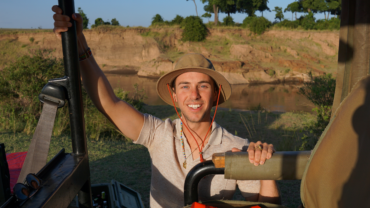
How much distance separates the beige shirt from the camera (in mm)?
1651

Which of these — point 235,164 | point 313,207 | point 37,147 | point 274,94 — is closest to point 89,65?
point 37,147

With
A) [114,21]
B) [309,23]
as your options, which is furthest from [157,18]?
[309,23]

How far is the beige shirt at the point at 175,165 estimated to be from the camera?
65.0 inches

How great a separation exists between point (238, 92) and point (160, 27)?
56.4ft

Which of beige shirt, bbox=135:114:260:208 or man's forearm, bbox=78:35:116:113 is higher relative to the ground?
man's forearm, bbox=78:35:116:113

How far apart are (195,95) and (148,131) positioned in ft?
1.20

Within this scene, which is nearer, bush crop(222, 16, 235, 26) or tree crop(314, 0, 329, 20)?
bush crop(222, 16, 235, 26)

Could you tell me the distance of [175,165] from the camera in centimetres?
170

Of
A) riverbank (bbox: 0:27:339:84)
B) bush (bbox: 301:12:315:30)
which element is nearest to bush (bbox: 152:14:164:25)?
riverbank (bbox: 0:27:339:84)

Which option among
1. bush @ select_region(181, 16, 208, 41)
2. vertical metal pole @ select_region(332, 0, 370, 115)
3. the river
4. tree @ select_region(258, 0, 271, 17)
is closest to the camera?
vertical metal pole @ select_region(332, 0, 370, 115)

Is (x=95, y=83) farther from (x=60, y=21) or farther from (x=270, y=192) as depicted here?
(x=270, y=192)

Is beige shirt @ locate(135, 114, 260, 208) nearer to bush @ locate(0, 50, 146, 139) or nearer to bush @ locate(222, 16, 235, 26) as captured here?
bush @ locate(0, 50, 146, 139)

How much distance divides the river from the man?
10937 millimetres

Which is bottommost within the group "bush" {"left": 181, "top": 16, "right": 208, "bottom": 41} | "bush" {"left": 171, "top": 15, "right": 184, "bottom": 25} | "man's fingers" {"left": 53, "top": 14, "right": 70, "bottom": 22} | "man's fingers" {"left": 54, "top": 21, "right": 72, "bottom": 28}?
"man's fingers" {"left": 54, "top": 21, "right": 72, "bottom": 28}
